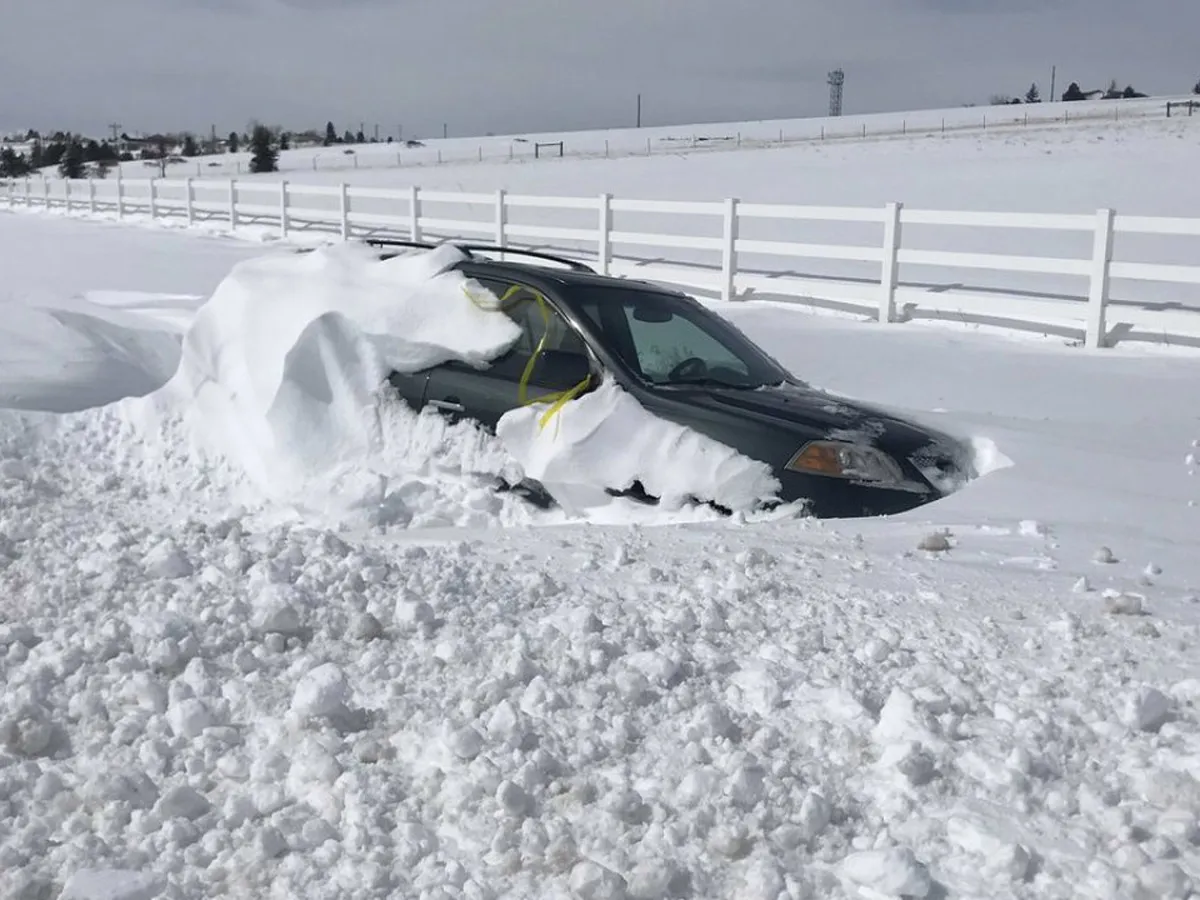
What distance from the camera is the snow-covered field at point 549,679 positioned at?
9.80 ft

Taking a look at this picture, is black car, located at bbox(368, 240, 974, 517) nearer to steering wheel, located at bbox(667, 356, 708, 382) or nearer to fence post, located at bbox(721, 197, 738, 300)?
steering wheel, located at bbox(667, 356, 708, 382)

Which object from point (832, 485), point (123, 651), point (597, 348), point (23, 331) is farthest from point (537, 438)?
point (23, 331)

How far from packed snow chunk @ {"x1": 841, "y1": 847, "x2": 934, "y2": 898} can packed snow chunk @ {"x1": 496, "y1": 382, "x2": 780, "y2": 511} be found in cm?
274

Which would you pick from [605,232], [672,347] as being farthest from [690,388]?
[605,232]

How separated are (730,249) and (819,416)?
1066 centimetres

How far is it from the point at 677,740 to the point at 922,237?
26640 mm

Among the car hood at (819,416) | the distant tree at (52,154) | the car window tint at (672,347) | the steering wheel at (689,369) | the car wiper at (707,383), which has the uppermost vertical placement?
the distant tree at (52,154)

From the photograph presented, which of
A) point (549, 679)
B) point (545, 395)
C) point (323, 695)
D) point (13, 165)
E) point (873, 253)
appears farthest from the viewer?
point (13, 165)

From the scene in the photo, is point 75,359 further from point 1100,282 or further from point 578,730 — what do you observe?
point 1100,282

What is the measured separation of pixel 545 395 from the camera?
19.7 feet

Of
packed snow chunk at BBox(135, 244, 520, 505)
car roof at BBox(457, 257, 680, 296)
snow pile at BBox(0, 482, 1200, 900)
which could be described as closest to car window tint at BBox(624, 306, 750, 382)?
car roof at BBox(457, 257, 680, 296)

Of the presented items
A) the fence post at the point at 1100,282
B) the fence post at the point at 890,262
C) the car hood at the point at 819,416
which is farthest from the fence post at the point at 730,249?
the car hood at the point at 819,416

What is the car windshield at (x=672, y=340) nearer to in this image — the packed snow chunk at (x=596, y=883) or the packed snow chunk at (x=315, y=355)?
the packed snow chunk at (x=315, y=355)

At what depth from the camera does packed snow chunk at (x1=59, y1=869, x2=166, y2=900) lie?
285 cm
